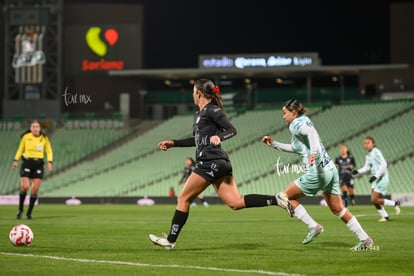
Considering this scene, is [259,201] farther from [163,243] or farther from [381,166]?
[381,166]

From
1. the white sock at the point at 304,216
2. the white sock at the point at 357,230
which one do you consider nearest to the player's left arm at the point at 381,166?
the white sock at the point at 304,216

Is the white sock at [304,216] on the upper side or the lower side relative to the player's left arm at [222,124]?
lower

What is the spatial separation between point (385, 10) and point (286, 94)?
9.38 meters

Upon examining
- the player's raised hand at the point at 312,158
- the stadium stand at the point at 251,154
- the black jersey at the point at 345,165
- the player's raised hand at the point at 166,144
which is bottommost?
Answer: the stadium stand at the point at 251,154

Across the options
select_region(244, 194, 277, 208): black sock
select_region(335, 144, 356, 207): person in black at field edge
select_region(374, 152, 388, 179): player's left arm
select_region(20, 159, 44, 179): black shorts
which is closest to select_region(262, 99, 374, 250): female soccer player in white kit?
select_region(244, 194, 277, 208): black sock

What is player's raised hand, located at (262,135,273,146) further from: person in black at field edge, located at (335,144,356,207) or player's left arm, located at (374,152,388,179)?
person in black at field edge, located at (335,144,356,207)

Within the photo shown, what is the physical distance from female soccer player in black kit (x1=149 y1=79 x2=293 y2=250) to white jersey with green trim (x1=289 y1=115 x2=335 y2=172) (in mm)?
802

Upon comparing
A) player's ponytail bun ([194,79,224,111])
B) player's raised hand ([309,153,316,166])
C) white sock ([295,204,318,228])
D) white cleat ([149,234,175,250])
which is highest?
player's ponytail bun ([194,79,224,111])

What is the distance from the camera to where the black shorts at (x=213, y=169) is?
1299cm

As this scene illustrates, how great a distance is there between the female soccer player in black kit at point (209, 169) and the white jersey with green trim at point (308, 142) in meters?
0.80

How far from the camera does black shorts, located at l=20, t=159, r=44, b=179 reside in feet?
76.4

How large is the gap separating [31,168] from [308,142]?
1151 cm

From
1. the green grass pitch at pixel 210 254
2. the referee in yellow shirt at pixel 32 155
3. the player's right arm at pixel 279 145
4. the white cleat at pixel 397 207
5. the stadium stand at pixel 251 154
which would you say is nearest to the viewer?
the green grass pitch at pixel 210 254

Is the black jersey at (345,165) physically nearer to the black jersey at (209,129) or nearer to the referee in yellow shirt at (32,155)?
the referee in yellow shirt at (32,155)
